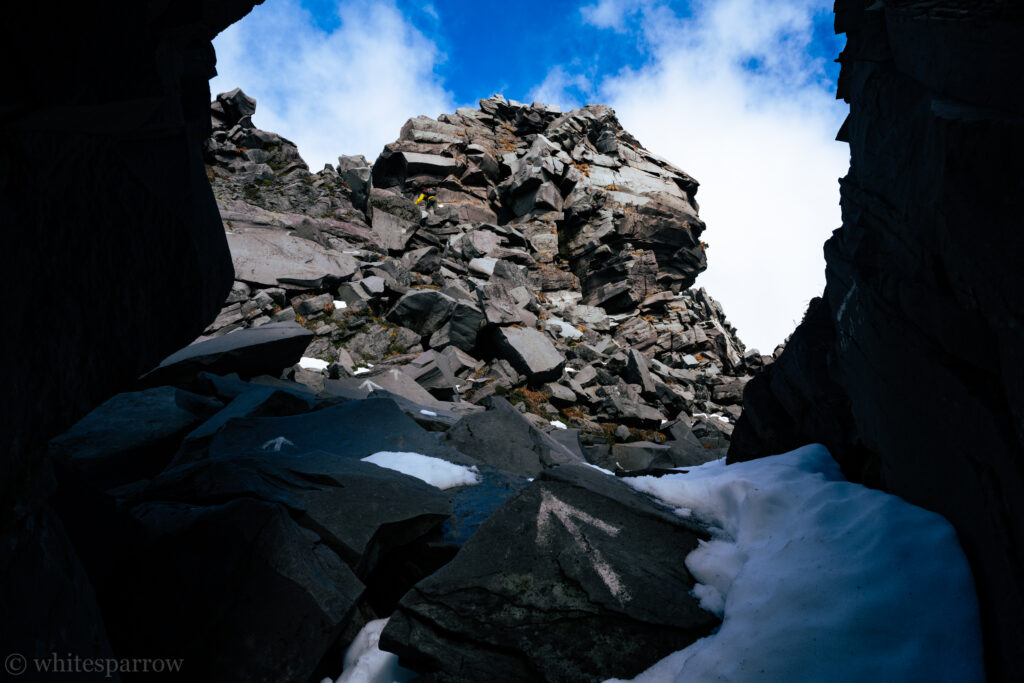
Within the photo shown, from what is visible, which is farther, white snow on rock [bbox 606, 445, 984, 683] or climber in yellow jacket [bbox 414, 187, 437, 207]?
climber in yellow jacket [bbox 414, 187, 437, 207]

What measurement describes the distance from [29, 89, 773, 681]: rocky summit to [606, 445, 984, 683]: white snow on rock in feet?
0.80

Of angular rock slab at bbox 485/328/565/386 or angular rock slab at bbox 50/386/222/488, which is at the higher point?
angular rock slab at bbox 485/328/565/386

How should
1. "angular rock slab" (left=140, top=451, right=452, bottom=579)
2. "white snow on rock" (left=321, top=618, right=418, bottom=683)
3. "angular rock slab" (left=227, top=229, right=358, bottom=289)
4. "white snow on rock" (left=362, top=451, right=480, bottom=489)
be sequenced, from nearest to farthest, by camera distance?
"white snow on rock" (left=321, top=618, right=418, bottom=683) < "angular rock slab" (left=140, top=451, right=452, bottom=579) < "white snow on rock" (left=362, top=451, right=480, bottom=489) < "angular rock slab" (left=227, top=229, right=358, bottom=289)

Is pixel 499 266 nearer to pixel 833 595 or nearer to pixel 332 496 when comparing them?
pixel 332 496

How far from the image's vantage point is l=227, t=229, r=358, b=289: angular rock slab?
1823 centimetres

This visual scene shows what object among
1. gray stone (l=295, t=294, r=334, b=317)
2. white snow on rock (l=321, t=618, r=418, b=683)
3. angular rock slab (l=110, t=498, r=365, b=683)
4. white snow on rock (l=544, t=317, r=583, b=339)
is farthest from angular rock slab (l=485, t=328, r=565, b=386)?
angular rock slab (l=110, t=498, r=365, b=683)

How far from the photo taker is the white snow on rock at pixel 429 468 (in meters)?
5.91

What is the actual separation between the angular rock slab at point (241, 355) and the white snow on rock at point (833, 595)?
1074 cm

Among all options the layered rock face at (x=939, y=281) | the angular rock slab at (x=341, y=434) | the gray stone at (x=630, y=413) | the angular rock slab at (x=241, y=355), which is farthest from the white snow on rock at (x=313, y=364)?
the layered rock face at (x=939, y=281)

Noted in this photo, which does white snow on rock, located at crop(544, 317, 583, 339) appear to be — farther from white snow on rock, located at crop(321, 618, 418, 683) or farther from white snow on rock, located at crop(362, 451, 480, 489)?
white snow on rock, located at crop(321, 618, 418, 683)

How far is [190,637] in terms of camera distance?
9.53 ft

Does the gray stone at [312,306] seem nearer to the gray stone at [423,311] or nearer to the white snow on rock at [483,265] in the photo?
the gray stone at [423,311]

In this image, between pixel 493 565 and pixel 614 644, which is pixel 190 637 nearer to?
A: pixel 493 565

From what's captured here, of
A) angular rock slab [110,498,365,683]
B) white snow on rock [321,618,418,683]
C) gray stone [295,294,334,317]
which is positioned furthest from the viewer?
gray stone [295,294,334,317]
